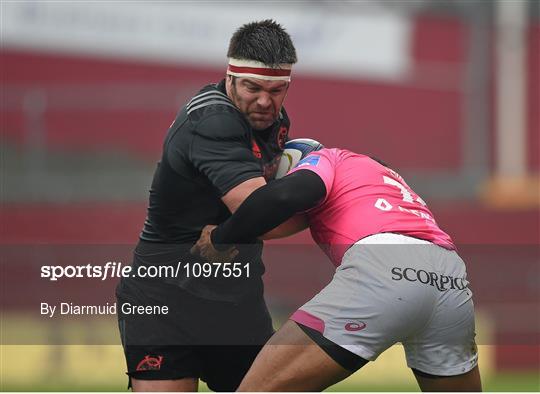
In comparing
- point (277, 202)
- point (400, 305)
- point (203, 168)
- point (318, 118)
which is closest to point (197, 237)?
point (203, 168)

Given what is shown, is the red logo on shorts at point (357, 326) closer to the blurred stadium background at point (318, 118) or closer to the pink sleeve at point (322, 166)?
the pink sleeve at point (322, 166)

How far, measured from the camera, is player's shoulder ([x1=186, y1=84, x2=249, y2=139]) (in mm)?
4816

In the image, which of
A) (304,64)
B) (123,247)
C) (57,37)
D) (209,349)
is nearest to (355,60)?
(304,64)

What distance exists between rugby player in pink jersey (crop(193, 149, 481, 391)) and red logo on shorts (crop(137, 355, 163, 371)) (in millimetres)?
860

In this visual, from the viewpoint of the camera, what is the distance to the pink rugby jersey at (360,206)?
4480mm

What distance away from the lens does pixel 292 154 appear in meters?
5.33

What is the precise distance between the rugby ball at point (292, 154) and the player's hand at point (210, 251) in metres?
0.48

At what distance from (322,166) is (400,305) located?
676 millimetres

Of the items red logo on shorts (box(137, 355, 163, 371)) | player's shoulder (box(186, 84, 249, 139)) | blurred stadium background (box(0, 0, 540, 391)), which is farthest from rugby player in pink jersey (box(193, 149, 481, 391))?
blurred stadium background (box(0, 0, 540, 391))

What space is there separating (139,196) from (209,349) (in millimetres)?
8115

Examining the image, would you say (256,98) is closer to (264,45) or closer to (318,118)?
(264,45)

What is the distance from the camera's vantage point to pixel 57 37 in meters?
16.0

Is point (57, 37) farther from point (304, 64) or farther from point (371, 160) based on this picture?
point (371, 160)

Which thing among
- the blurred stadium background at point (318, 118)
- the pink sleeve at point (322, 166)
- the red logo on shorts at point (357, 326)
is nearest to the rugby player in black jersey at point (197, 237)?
the pink sleeve at point (322, 166)
